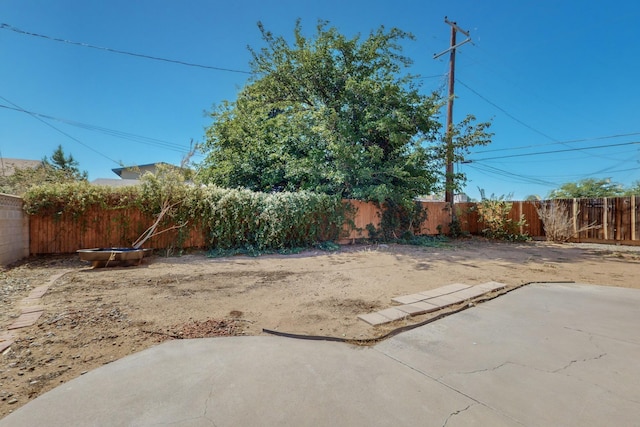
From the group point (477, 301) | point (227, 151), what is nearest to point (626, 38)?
point (477, 301)

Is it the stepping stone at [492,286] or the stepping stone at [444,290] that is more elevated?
the stepping stone at [492,286]

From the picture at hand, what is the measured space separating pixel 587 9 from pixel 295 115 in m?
10.7

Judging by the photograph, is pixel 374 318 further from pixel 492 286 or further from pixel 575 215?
pixel 575 215

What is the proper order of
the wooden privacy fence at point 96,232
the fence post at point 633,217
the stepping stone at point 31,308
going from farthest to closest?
the fence post at point 633,217
the wooden privacy fence at point 96,232
the stepping stone at point 31,308

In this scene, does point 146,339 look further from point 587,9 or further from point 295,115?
point 587,9

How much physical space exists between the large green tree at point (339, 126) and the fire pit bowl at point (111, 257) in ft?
17.9

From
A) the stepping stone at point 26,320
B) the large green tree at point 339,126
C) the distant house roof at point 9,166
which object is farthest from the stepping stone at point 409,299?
the distant house roof at point 9,166

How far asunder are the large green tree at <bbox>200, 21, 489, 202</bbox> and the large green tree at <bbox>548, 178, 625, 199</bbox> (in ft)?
59.6

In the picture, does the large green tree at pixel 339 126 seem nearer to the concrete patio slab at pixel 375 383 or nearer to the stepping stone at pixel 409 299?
the stepping stone at pixel 409 299

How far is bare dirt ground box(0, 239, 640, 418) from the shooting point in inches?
84.7

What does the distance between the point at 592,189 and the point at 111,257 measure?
3068 centimetres

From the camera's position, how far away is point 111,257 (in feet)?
17.5

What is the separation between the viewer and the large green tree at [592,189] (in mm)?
20891

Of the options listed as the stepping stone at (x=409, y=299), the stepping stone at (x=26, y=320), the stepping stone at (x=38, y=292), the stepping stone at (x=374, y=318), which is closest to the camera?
the stepping stone at (x=26, y=320)
